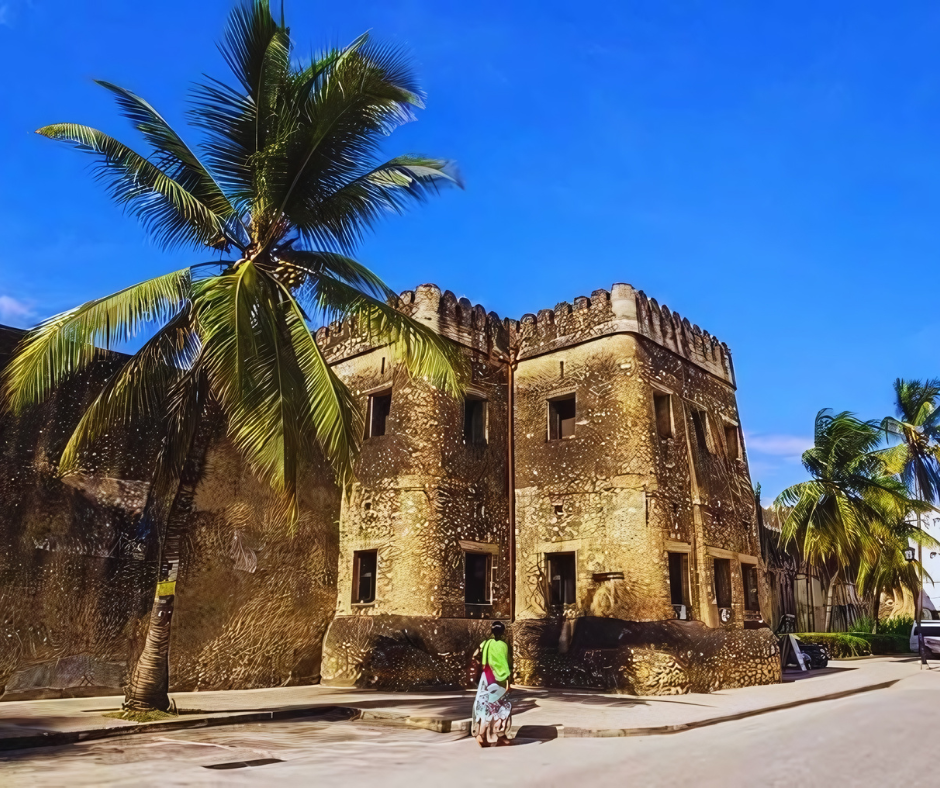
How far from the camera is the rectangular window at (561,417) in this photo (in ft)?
58.4

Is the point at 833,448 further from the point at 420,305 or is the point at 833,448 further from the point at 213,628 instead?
the point at 213,628

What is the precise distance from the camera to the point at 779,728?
10.4 meters

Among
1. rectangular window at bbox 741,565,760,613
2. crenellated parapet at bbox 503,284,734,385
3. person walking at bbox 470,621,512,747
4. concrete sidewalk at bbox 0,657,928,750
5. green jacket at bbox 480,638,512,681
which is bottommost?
concrete sidewalk at bbox 0,657,928,750

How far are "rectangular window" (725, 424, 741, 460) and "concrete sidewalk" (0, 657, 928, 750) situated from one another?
18.7ft

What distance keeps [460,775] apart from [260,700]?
6819 mm

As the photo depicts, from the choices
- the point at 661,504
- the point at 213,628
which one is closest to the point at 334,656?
A: the point at 213,628

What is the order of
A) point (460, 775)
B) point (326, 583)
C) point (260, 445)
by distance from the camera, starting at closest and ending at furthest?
1. point (460, 775)
2. point (260, 445)
3. point (326, 583)

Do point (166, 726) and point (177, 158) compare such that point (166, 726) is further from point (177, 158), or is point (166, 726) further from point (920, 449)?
point (920, 449)

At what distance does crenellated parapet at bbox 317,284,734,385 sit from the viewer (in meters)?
17.3

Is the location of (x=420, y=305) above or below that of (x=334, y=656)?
above

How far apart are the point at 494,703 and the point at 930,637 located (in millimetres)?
26574

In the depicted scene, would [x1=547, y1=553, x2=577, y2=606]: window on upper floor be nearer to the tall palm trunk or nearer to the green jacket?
the green jacket

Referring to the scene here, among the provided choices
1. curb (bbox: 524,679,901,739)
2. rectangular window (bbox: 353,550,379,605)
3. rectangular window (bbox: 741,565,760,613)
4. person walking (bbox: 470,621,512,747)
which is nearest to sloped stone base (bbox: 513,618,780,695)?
rectangular window (bbox: 741,565,760,613)

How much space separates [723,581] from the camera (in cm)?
1734
